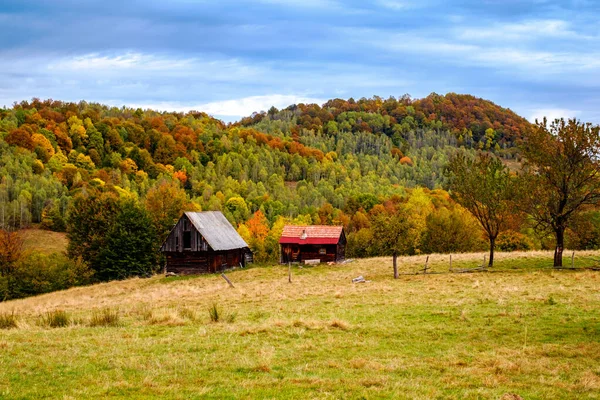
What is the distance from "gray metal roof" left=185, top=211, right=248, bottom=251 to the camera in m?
55.1

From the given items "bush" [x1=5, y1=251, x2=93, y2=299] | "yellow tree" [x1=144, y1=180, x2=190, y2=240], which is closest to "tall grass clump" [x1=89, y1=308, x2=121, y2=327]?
"bush" [x1=5, y1=251, x2=93, y2=299]

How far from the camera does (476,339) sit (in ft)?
56.7

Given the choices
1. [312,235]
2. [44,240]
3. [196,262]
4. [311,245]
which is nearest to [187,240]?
[196,262]

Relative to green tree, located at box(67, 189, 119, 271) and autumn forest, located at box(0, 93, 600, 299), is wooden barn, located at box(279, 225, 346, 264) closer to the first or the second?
autumn forest, located at box(0, 93, 600, 299)

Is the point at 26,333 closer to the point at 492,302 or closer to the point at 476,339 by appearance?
the point at 476,339

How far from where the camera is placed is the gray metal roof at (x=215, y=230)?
55.1 metres

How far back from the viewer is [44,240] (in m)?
110

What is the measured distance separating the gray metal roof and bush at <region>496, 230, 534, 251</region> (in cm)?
3798

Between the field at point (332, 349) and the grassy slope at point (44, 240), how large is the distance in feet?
282

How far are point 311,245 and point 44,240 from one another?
7389 centimetres

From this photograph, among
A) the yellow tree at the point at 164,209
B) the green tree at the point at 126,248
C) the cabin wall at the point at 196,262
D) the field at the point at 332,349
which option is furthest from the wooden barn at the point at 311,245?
the field at the point at 332,349

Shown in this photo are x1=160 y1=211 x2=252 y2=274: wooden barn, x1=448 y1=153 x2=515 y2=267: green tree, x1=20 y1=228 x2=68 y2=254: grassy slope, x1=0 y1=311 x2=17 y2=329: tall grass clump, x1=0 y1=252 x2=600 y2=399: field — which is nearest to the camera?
x1=0 y1=252 x2=600 y2=399: field

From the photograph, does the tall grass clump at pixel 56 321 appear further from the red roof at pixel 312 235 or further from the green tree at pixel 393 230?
the red roof at pixel 312 235

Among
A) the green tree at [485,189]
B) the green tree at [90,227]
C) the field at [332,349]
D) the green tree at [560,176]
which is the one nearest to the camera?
the field at [332,349]
